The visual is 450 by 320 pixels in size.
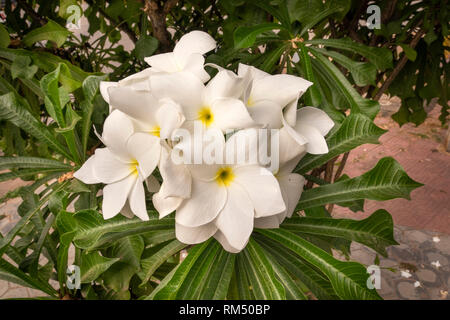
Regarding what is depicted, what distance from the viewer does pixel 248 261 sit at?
2.16 feet

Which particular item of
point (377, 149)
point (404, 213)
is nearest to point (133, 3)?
point (404, 213)

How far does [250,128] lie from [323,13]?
555 millimetres

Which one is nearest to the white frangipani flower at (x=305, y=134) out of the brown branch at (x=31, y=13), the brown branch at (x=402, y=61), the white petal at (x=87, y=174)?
the white petal at (x=87, y=174)

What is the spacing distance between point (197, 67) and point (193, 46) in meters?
0.09

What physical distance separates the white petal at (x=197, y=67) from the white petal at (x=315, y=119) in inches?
6.3

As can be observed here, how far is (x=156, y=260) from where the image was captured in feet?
2.28

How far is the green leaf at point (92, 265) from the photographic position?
0.66 metres

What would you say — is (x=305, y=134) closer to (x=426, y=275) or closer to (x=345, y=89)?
(x=345, y=89)

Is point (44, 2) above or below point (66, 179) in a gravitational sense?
above

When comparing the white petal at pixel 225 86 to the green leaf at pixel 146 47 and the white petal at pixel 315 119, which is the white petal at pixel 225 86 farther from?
the green leaf at pixel 146 47

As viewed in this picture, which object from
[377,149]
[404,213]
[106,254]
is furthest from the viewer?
[377,149]

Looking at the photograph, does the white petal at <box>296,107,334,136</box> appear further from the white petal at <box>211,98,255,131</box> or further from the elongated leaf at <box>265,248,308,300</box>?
the elongated leaf at <box>265,248,308,300</box>

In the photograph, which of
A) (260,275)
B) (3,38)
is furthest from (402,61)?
(3,38)

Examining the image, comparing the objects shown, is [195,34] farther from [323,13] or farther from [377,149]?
[377,149]
